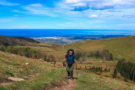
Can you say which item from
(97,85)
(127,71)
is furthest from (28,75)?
(127,71)

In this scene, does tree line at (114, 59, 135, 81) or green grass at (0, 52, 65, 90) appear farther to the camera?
tree line at (114, 59, 135, 81)

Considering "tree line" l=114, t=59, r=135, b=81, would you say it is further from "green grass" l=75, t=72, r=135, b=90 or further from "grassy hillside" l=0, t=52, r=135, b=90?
"grassy hillside" l=0, t=52, r=135, b=90

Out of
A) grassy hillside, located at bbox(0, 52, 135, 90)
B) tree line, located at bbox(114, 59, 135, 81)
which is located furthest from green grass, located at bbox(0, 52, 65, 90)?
tree line, located at bbox(114, 59, 135, 81)

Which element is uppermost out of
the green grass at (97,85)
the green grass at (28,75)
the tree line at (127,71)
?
the green grass at (28,75)

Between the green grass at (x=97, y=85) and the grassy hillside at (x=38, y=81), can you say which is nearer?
the grassy hillside at (x=38, y=81)

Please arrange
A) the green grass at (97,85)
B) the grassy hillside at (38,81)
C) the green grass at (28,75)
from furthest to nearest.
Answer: the green grass at (97,85)
the grassy hillside at (38,81)
the green grass at (28,75)

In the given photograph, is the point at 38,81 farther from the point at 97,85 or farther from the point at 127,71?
the point at 127,71

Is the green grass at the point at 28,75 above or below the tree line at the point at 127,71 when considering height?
above

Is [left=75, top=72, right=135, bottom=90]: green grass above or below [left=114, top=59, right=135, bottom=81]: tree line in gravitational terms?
above

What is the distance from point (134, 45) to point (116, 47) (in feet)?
88.5

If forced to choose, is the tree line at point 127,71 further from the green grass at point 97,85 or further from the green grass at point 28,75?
the green grass at point 28,75

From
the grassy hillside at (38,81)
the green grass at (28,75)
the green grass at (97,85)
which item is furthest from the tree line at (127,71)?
the green grass at (28,75)

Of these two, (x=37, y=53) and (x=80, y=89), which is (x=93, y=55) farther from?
(x=80, y=89)

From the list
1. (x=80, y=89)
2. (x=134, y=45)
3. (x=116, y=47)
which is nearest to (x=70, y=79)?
(x=80, y=89)
